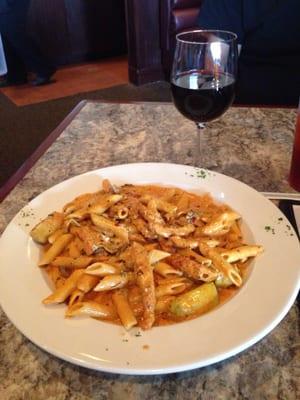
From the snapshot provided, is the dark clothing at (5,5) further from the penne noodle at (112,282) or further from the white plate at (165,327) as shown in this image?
the penne noodle at (112,282)

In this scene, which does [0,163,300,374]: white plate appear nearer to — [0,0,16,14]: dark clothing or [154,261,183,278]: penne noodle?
[154,261,183,278]: penne noodle

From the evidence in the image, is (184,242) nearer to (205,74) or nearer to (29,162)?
(205,74)

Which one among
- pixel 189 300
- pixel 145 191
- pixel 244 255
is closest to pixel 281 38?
pixel 145 191

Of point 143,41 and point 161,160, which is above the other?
point 161,160

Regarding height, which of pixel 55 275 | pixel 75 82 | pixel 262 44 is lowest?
pixel 75 82

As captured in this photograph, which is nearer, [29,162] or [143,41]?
[29,162]

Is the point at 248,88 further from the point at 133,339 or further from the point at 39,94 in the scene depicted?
the point at 39,94

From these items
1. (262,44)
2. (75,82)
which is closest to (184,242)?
(262,44)
